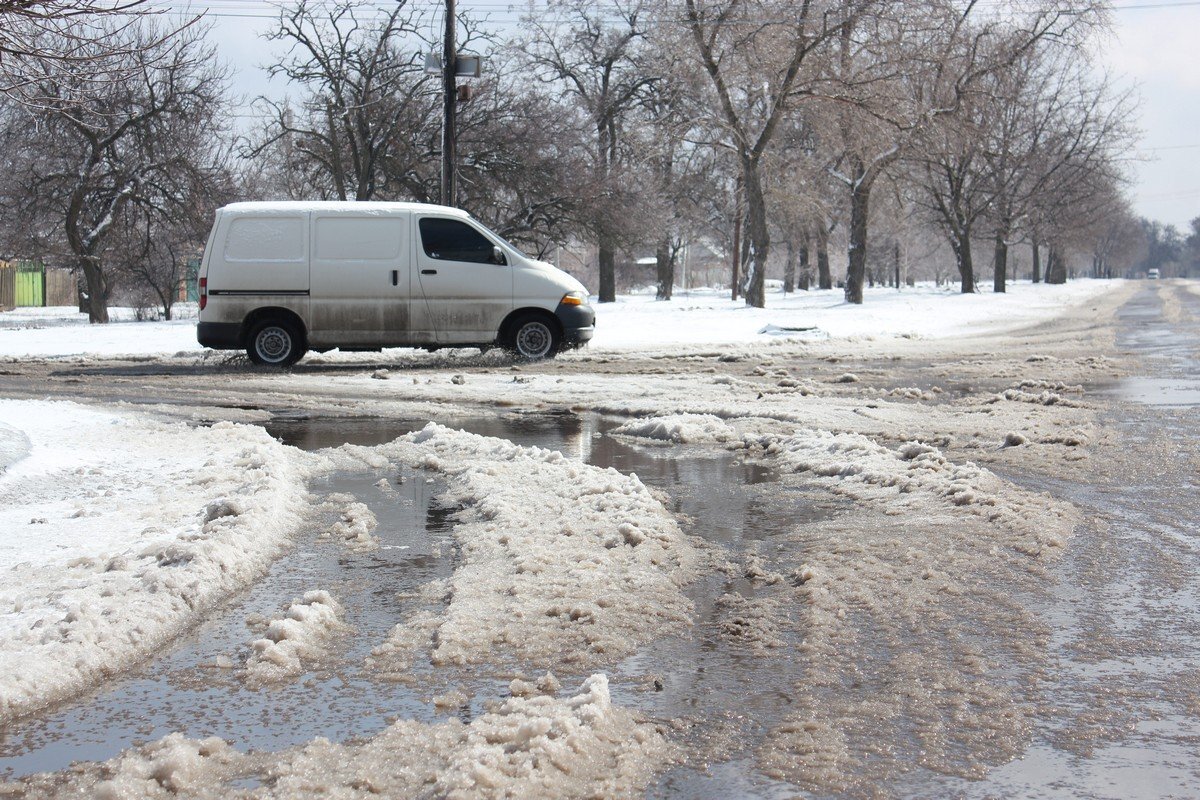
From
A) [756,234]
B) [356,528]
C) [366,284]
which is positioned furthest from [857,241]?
[356,528]

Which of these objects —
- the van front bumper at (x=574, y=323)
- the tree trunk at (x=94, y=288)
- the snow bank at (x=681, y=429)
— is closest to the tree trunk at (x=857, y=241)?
the tree trunk at (x=94, y=288)

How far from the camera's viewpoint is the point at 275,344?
15.2 m

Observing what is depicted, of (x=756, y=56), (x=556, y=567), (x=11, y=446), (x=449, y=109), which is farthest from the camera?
(x=756, y=56)

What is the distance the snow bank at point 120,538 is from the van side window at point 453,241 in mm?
6912

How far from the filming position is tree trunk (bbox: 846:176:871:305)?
3694cm

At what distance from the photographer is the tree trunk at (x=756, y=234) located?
99.7 ft

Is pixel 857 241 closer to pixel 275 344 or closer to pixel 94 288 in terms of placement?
pixel 94 288

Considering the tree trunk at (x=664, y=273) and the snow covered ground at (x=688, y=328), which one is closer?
the snow covered ground at (x=688, y=328)

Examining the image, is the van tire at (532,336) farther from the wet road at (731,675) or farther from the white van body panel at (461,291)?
the wet road at (731,675)

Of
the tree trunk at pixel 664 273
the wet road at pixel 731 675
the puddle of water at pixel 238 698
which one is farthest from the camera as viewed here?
the tree trunk at pixel 664 273

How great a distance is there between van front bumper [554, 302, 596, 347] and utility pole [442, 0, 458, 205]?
7.11m

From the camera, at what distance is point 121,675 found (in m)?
3.86

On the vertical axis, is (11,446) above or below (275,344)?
below

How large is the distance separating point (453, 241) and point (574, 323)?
1872mm
